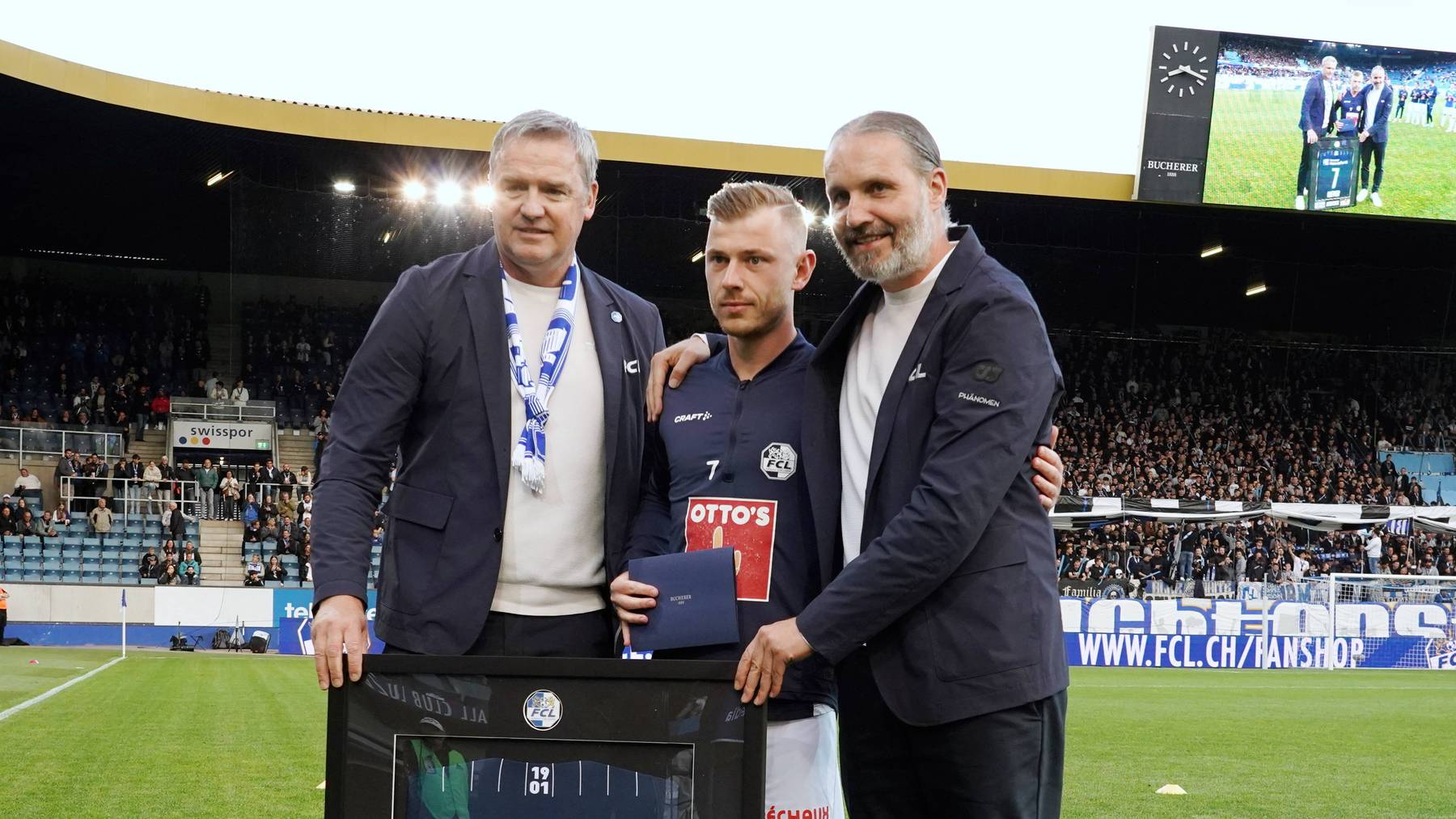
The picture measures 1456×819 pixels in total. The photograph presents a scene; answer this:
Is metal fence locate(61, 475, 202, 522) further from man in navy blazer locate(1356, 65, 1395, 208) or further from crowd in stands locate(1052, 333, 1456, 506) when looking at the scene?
man in navy blazer locate(1356, 65, 1395, 208)

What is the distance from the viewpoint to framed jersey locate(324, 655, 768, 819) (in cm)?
235

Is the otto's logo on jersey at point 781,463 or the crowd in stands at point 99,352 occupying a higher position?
the otto's logo on jersey at point 781,463

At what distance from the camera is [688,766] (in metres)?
2.36

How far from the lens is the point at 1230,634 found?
20.2 metres

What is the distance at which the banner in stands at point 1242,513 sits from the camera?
2378 centimetres

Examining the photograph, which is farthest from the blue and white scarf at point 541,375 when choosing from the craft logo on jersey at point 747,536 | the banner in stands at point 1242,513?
the banner in stands at point 1242,513

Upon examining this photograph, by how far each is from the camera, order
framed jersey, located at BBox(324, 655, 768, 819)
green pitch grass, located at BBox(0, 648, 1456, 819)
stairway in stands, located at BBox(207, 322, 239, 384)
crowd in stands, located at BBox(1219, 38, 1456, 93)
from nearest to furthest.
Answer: framed jersey, located at BBox(324, 655, 768, 819), green pitch grass, located at BBox(0, 648, 1456, 819), crowd in stands, located at BBox(1219, 38, 1456, 93), stairway in stands, located at BBox(207, 322, 239, 384)

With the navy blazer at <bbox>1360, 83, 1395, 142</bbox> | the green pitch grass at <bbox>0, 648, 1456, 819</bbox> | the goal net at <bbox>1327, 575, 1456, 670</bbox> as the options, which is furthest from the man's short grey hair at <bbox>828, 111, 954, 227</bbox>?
the navy blazer at <bbox>1360, 83, 1395, 142</bbox>

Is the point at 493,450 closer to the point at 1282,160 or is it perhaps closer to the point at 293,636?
the point at 293,636

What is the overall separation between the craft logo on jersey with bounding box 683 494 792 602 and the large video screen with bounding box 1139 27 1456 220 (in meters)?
21.5

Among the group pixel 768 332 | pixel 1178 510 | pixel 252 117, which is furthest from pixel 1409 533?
pixel 768 332

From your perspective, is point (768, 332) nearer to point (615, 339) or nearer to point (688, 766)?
point (615, 339)

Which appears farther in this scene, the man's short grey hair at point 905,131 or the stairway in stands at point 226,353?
the stairway in stands at point 226,353

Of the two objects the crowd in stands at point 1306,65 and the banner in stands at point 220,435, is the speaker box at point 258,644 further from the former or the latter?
the crowd in stands at point 1306,65
